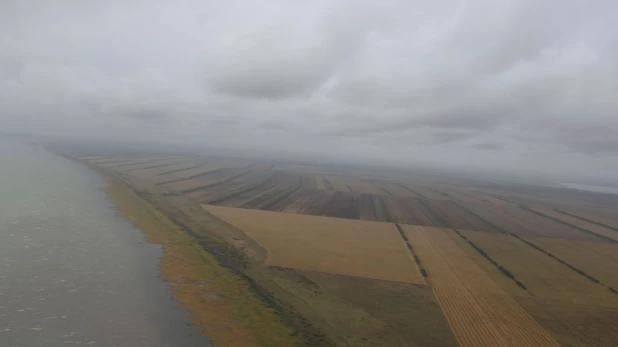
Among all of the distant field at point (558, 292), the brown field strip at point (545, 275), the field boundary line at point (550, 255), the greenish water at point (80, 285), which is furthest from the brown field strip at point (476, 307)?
the greenish water at point (80, 285)

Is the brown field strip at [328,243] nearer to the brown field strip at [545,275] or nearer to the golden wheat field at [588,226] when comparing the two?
the brown field strip at [545,275]

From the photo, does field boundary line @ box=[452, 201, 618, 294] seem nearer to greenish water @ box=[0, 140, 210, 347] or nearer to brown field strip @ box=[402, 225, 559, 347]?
brown field strip @ box=[402, 225, 559, 347]

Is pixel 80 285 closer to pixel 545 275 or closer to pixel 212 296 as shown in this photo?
pixel 212 296

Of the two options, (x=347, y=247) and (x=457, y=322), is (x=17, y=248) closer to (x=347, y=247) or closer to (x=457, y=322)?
(x=347, y=247)

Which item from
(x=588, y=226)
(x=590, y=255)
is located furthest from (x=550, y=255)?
(x=588, y=226)

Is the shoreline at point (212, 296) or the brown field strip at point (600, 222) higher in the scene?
the brown field strip at point (600, 222)

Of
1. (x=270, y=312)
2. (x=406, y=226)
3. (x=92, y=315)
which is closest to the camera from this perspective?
(x=92, y=315)

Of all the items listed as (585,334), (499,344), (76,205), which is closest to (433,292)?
(499,344)
